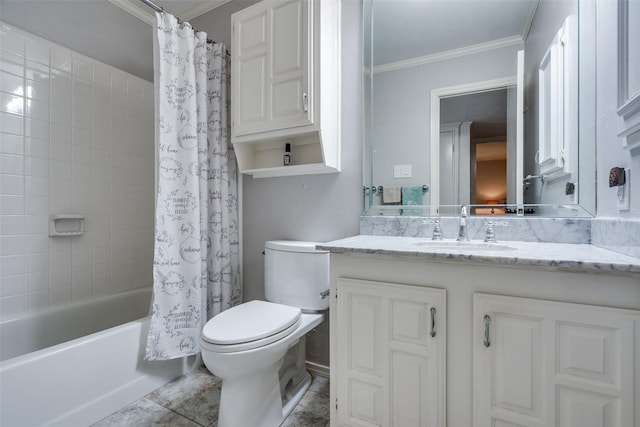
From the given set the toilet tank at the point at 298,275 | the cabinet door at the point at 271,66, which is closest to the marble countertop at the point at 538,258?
the toilet tank at the point at 298,275

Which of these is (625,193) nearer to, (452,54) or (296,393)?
(452,54)

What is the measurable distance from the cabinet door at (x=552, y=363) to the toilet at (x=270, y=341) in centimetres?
77

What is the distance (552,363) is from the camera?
823 millimetres

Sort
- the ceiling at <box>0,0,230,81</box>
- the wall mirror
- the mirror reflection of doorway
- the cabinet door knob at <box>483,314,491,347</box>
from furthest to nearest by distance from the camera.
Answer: the ceiling at <box>0,0,230,81</box>, the mirror reflection of doorway, the wall mirror, the cabinet door knob at <box>483,314,491,347</box>

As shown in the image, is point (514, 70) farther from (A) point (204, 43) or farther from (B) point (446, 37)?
(A) point (204, 43)

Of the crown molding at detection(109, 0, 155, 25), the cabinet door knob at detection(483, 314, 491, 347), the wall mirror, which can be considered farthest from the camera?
the crown molding at detection(109, 0, 155, 25)

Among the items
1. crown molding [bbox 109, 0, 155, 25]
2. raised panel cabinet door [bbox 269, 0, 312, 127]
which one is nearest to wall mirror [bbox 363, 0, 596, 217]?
raised panel cabinet door [bbox 269, 0, 312, 127]

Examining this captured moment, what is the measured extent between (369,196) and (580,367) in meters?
1.06

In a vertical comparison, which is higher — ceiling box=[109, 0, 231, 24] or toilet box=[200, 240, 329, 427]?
ceiling box=[109, 0, 231, 24]

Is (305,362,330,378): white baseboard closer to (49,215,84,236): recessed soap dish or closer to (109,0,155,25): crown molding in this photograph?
(49,215,84,236): recessed soap dish

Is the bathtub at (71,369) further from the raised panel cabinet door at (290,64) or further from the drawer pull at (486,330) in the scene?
Result: the drawer pull at (486,330)

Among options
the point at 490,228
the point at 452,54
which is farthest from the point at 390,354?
the point at 452,54

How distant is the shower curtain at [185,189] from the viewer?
4.96 feet

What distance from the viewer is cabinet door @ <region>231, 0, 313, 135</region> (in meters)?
1.49
